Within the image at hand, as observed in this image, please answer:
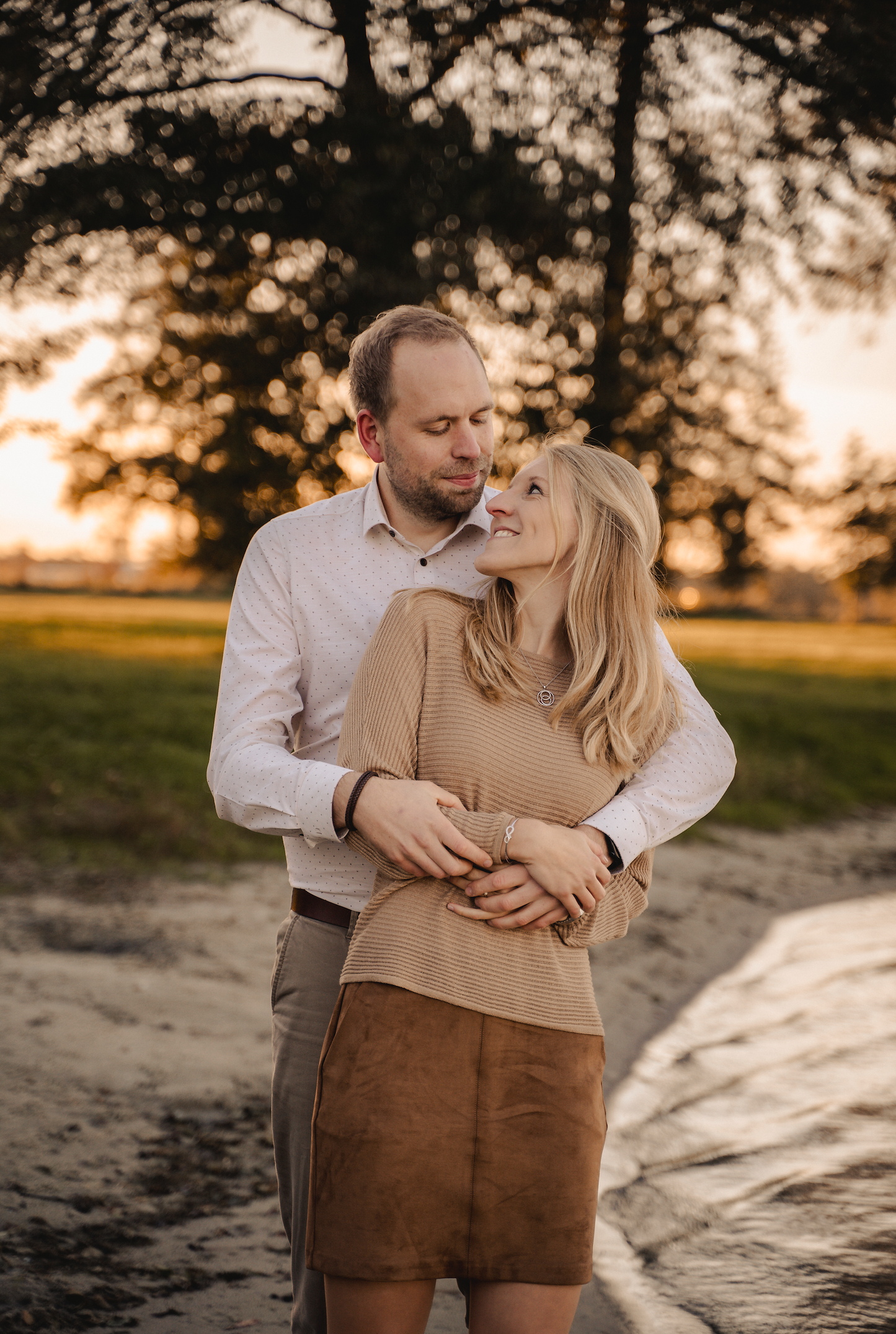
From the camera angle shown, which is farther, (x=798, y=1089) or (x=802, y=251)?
(x=802, y=251)

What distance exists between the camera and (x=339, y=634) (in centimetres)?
274

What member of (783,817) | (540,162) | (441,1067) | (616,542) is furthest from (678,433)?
(441,1067)

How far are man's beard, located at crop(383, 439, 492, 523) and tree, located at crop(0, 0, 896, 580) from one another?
5.58 meters

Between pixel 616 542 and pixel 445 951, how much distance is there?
96 centimetres

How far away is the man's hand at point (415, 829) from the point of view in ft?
6.96

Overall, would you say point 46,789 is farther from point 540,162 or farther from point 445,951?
point 445,951

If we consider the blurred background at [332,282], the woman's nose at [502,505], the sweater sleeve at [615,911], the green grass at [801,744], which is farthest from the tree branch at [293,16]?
the green grass at [801,744]

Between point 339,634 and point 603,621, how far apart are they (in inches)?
26.9

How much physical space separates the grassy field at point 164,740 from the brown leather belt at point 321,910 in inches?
41.5

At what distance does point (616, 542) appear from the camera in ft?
8.08

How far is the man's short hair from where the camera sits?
270cm

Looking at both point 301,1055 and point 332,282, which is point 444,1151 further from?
point 332,282

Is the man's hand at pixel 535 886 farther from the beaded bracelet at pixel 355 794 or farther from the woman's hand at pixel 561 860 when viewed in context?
the beaded bracelet at pixel 355 794

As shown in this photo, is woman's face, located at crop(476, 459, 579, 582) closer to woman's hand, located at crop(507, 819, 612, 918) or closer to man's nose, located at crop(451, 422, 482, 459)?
man's nose, located at crop(451, 422, 482, 459)
